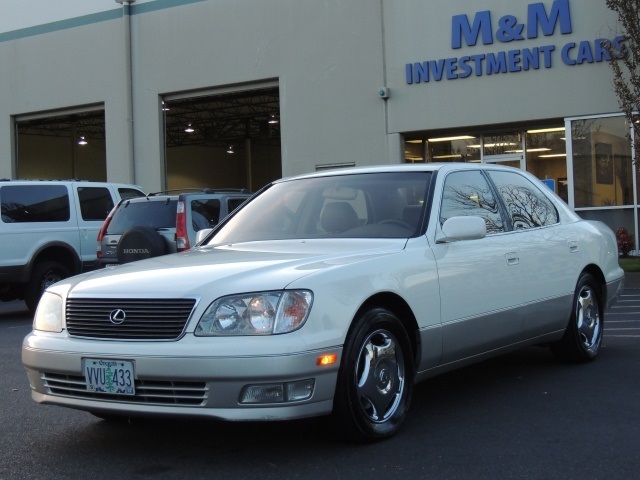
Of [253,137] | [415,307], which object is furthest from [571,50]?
[253,137]

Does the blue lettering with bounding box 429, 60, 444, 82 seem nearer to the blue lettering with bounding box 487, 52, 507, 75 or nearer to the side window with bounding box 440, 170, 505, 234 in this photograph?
the blue lettering with bounding box 487, 52, 507, 75

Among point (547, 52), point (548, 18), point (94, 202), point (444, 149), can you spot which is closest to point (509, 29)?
point (548, 18)

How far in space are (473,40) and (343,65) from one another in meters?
3.23

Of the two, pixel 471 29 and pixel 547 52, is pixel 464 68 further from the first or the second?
pixel 547 52

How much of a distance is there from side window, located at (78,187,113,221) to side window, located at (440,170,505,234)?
348 inches

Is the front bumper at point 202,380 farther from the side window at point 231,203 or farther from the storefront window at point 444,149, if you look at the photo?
the storefront window at point 444,149

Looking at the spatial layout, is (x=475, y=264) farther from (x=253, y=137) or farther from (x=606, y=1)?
(x=253, y=137)

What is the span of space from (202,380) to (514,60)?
15.9m

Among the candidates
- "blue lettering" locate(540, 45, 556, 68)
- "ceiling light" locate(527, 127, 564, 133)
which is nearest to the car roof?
"blue lettering" locate(540, 45, 556, 68)

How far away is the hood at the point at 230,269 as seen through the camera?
4.73m

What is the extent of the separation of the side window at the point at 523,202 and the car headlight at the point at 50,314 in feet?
10.7

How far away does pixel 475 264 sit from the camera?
5.96 meters

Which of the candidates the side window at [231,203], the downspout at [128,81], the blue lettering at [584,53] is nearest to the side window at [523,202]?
the side window at [231,203]

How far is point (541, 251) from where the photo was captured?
6758 mm
